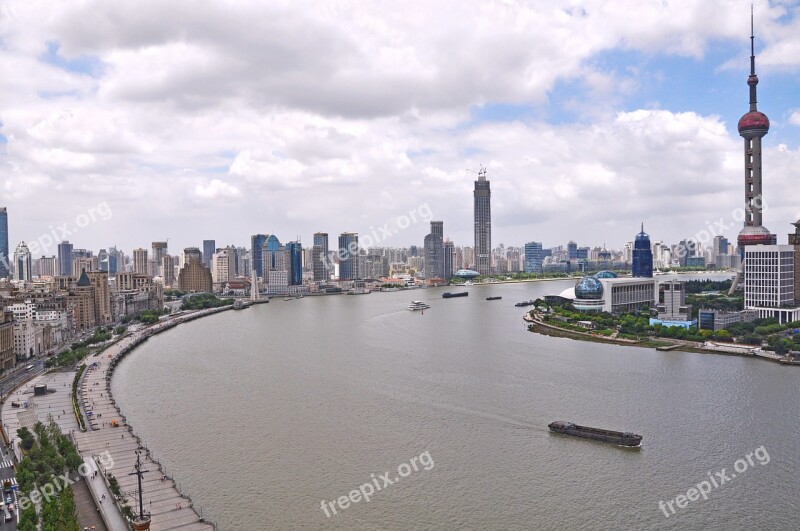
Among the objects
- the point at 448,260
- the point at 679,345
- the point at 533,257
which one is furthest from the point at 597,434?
the point at 533,257

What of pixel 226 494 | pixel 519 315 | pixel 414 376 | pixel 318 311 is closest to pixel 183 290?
pixel 318 311

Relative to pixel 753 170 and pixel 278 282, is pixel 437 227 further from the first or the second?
pixel 753 170

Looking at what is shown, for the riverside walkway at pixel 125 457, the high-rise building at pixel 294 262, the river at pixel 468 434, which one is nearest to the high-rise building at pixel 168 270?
the high-rise building at pixel 294 262

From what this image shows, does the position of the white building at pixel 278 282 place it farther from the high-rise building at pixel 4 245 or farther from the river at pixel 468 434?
the river at pixel 468 434

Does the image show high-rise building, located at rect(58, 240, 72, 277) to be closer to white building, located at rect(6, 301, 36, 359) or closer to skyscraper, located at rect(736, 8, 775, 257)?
white building, located at rect(6, 301, 36, 359)

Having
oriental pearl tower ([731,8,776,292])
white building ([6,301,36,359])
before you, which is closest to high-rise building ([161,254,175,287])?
white building ([6,301,36,359])

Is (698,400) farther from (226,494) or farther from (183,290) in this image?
(183,290)

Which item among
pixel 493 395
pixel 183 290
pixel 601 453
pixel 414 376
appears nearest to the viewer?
pixel 601 453

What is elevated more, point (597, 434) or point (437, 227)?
point (437, 227)
